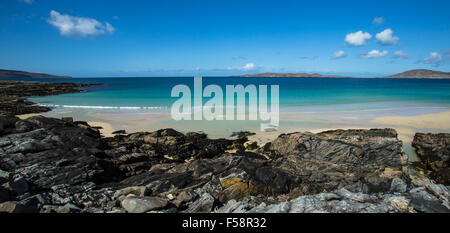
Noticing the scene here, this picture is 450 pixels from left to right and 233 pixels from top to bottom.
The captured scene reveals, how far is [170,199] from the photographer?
679 centimetres

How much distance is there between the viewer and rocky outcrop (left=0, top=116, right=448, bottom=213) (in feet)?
19.7

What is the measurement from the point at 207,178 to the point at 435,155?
1246 cm

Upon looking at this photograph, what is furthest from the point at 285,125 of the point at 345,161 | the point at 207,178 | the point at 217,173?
the point at 207,178

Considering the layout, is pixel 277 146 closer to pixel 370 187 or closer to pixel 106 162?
pixel 370 187

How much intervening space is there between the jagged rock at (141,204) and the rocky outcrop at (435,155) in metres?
11.6

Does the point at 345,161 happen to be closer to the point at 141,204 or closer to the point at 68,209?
the point at 141,204

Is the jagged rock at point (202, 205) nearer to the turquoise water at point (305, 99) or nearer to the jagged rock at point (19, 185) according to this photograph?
the jagged rock at point (19, 185)

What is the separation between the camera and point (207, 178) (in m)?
8.22

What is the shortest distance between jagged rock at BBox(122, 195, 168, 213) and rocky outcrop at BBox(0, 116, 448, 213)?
2 cm

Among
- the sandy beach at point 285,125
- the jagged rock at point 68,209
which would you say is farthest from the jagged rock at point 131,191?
the sandy beach at point 285,125
